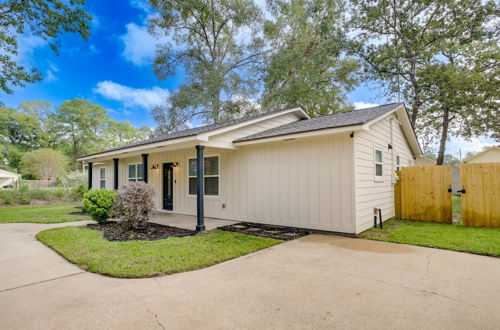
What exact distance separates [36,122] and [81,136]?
15.5 feet

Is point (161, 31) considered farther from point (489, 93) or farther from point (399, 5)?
point (489, 93)

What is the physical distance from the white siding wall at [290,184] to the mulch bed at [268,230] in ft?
0.70

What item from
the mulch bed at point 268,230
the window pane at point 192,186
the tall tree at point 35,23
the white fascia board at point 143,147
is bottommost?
the mulch bed at point 268,230

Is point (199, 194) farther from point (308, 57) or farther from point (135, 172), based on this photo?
point (308, 57)

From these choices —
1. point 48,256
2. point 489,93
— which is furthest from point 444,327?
point 489,93

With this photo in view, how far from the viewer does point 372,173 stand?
22.1ft

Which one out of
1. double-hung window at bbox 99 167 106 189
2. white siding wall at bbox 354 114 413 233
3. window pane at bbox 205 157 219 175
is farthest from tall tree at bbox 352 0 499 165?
double-hung window at bbox 99 167 106 189

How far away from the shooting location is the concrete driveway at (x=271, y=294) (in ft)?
7.65

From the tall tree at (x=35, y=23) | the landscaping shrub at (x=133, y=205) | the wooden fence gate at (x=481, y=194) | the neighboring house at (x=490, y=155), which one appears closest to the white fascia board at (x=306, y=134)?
the landscaping shrub at (x=133, y=205)

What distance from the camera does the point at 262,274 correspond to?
3.50 metres

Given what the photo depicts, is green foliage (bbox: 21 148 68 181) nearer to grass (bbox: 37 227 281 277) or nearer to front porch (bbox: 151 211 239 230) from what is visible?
front porch (bbox: 151 211 239 230)

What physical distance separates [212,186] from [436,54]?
53.0ft

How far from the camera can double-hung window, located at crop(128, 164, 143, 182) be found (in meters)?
11.4

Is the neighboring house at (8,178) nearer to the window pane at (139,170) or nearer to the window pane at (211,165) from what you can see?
the window pane at (139,170)
